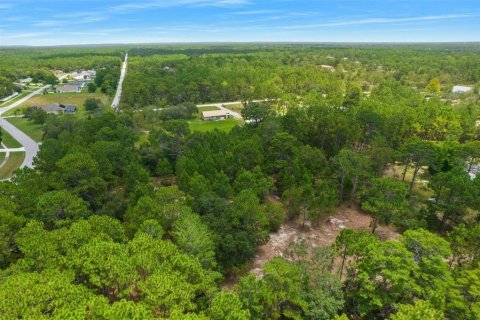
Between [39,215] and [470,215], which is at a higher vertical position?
[39,215]

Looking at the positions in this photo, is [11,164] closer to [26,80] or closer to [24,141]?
[24,141]

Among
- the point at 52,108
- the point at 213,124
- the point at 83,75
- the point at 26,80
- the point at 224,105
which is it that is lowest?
the point at 213,124

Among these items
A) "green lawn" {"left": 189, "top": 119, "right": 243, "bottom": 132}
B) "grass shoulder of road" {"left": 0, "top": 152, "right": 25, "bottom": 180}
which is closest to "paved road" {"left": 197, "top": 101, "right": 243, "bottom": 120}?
"green lawn" {"left": 189, "top": 119, "right": 243, "bottom": 132}

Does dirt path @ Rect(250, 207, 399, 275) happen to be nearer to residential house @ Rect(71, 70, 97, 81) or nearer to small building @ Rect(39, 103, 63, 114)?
small building @ Rect(39, 103, 63, 114)

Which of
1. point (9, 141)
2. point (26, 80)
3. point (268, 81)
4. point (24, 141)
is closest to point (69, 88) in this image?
point (26, 80)

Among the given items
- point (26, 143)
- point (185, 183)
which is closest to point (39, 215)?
point (185, 183)

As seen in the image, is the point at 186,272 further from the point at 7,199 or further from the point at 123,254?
the point at 7,199
